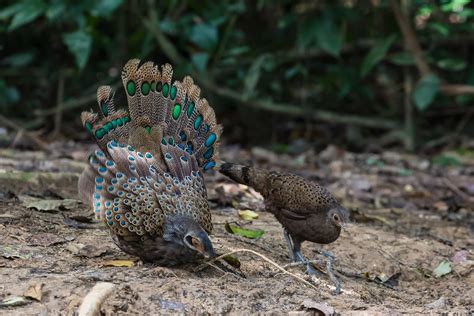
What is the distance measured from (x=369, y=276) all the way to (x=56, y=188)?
2403 millimetres

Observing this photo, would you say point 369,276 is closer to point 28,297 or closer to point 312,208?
point 312,208

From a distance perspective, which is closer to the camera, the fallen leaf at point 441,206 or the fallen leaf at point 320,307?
the fallen leaf at point 320,307

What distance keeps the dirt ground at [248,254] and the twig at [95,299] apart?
58 mm

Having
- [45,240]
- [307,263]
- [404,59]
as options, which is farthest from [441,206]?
[45,240]

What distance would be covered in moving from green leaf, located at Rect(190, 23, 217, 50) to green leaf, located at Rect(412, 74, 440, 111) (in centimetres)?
231

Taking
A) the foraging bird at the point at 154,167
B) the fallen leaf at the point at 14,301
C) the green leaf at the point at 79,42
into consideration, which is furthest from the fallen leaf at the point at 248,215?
the green leaf at the point at 79,42

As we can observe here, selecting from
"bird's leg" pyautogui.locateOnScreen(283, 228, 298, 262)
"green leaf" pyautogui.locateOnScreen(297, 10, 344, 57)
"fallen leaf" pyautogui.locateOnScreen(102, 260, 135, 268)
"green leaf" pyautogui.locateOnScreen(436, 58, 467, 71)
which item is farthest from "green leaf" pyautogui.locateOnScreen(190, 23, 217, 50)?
"fallen leaf" pyautogui.locateOnScreen(102, 260, 135, 268)

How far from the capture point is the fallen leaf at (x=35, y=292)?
314cm

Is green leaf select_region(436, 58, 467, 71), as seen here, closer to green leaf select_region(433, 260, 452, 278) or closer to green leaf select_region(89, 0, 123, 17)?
green leaf select_region(89, 0, 123, 17)

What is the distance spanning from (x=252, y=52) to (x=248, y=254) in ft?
17.4

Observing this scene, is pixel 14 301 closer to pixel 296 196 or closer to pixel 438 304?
A: pixel 296 196

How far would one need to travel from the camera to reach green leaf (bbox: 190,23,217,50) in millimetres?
8180

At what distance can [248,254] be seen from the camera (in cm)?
423

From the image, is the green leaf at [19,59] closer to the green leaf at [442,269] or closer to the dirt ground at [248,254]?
the dirt ground at [248,254]
